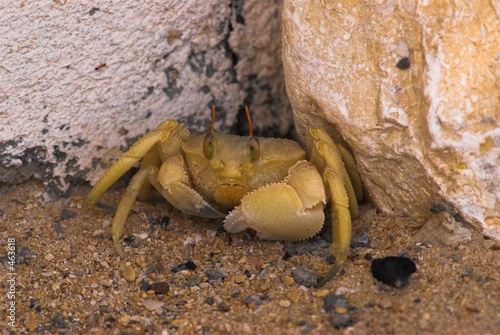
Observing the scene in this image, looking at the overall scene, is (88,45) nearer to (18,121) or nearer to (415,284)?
(18,121)

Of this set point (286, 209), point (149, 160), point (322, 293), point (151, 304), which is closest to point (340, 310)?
point (322, 293)

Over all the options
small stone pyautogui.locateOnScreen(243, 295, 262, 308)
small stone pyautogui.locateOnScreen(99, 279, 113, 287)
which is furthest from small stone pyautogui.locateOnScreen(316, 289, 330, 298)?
small stone pyautogui.locateOnScreen(99, 279, 113, 287)

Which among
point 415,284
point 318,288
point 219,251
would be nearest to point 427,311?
point 415,284

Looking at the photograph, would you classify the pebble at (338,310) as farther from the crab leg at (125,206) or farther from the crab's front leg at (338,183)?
the crab leg at (125,206)

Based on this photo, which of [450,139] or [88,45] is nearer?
[450,139]

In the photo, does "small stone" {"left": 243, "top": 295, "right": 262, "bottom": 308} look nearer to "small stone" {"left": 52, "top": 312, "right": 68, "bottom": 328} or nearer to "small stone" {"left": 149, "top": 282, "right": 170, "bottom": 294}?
"small stone" {"left": 149, "top": 282, "right": 170, "bottom": 294}

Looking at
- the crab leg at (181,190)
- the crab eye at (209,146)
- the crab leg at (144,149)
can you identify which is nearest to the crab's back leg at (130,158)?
the crab leg at (144,149)

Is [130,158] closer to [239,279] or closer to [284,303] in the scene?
[239,279]
